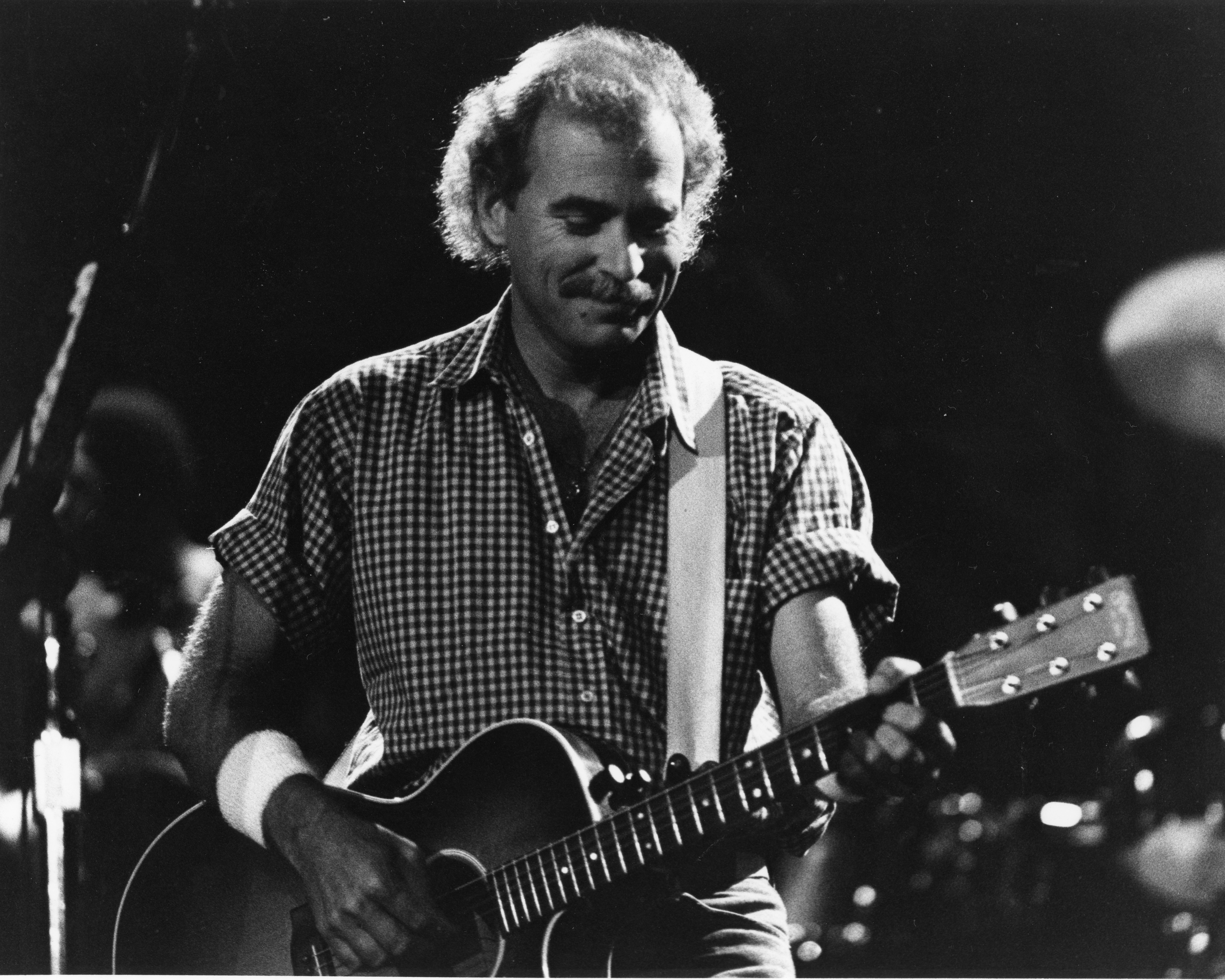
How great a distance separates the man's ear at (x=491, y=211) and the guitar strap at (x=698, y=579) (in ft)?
1.24

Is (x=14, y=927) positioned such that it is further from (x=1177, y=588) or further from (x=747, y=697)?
(x=1177, y=588)

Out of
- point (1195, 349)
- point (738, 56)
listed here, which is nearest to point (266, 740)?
point (738, 56)

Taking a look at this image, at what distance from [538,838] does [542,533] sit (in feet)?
1.40

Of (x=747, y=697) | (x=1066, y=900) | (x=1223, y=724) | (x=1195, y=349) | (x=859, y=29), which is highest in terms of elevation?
(x=859, y=29)

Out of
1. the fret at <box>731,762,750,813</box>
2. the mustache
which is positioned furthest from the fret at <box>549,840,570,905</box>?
the mustache

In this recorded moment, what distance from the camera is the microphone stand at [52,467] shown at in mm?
1985

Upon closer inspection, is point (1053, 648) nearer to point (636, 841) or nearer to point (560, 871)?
point (636, 841)

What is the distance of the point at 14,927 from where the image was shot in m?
1.91

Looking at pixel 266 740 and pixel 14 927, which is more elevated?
pixel 266 740

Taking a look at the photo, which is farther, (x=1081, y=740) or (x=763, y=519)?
(x=1081, y=740)

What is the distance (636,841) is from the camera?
1523 millimetres

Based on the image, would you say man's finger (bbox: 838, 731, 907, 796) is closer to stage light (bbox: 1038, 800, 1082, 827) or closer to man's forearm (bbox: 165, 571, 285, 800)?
stage light (bbox: 1038, 800, 1082, 827)

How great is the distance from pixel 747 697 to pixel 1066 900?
587 millimetres

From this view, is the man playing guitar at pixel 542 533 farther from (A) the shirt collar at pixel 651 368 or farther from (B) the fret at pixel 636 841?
(B) the fret at pixel 636 841
